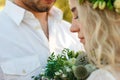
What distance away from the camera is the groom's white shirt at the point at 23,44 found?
2.48 m

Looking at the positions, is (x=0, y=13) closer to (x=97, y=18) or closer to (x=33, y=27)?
(x=33, y=27)

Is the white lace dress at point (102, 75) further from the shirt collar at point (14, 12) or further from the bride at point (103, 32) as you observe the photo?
the shirt collar at point (14, 12)

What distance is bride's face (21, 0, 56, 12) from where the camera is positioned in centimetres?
273

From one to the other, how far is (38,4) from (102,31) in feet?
3.74

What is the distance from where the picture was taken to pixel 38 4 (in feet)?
9.01

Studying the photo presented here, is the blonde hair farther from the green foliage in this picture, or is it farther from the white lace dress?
the green foliage

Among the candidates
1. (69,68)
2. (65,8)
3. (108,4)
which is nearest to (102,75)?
(108,4)

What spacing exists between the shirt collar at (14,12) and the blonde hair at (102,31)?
0.95m

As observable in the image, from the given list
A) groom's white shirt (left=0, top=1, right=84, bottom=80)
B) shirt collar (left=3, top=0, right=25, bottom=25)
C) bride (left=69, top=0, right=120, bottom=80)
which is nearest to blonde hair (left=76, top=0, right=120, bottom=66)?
bride (left=69, top=0, right=120, bottom=80)

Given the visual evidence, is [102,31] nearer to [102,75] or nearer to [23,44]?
[102,75]

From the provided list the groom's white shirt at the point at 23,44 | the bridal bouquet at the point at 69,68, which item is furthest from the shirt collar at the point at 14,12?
the bridal bouquet at the point at 69,68

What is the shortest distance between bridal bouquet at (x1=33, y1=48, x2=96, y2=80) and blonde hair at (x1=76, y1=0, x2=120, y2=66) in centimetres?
34

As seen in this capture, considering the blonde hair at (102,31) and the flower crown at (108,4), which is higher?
the flower crown at (108,4)

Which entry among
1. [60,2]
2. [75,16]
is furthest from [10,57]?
[60,2]
